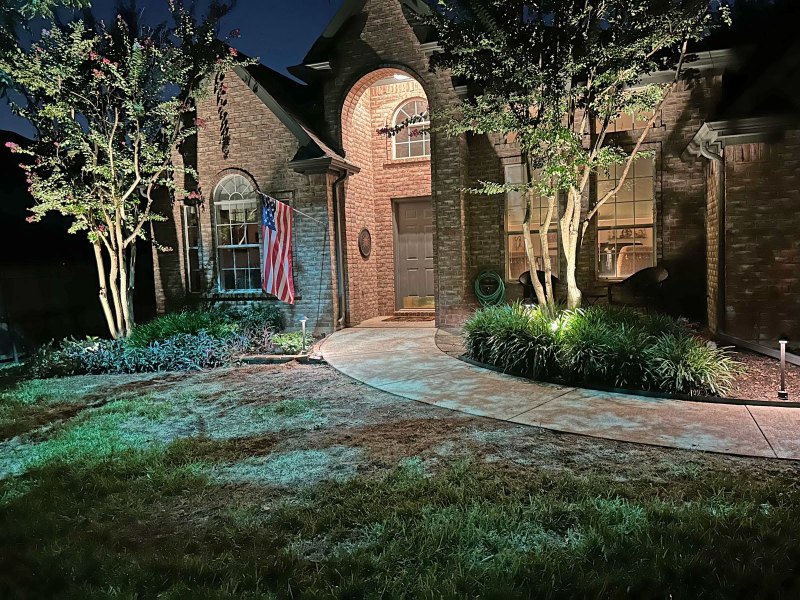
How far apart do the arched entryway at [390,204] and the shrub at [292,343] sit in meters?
2.73

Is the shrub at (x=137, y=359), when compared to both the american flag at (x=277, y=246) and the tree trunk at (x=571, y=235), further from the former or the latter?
the tree trunk at (x=571, y=235)

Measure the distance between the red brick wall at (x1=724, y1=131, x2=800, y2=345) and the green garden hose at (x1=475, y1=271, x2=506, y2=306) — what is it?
165 inches

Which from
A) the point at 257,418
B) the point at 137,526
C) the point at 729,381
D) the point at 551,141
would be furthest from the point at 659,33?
the point at 137,526

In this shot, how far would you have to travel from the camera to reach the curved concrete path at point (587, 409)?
4.67 metres

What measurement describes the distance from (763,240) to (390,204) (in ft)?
26.2

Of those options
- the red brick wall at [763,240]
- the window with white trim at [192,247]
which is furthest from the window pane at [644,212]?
the window with white trim at [192,247]

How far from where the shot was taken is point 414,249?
13.9 m

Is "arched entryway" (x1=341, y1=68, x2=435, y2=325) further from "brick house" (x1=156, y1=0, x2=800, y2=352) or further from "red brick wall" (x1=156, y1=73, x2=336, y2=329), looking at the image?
"red brick wall" (x1=156, y1=73, x2=336, y2=329)

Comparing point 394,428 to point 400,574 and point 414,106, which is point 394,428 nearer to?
point 400,574

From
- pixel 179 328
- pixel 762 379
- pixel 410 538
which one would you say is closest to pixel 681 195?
pixel 762 379

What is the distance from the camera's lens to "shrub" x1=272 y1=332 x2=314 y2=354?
960 centimetres

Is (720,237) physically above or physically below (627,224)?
below

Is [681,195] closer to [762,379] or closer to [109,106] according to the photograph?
[762,379]

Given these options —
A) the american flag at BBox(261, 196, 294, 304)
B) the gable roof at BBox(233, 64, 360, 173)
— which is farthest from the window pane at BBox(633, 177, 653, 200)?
the american flag at BBox(261, 196, 294, 304)
